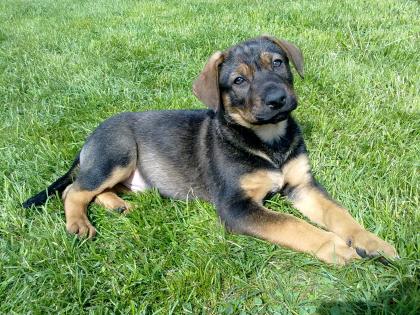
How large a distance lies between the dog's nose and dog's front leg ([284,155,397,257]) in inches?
22.6


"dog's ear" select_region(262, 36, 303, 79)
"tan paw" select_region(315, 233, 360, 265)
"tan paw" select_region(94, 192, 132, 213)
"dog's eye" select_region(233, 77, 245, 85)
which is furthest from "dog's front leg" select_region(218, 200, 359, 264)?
"dog's ear" select_region(262, 36, 303, 79)

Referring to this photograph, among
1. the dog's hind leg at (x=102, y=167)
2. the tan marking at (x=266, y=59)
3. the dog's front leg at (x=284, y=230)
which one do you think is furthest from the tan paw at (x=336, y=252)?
the dog's hind leg at (x=102, y=167)

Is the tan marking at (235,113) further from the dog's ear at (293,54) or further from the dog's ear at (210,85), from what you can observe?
the dog's ear at (293,54)

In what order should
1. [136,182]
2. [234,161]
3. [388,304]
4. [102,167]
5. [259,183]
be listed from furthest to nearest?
1. [136,182]
2. [102,167]
3. [234,161]
4. [259,183]
5. [388,304]

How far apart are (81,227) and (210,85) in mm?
1462

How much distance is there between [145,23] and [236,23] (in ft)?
6.66

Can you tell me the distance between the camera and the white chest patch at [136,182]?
4.20 meters

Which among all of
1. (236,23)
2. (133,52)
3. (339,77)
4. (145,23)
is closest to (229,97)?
(339,77)

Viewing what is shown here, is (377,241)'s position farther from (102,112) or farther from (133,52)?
(133,52)

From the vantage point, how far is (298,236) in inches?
116

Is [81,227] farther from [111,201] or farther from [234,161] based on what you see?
[234,161]

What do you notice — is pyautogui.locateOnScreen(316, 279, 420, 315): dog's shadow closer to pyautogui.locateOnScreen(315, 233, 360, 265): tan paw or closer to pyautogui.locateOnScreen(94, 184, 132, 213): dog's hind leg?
pyautogui.locateOnScreen(315, 233, 360, 265): tan paw

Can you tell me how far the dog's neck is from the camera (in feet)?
12.0

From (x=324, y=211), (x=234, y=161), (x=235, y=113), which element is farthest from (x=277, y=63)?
(x=324, y=211)
